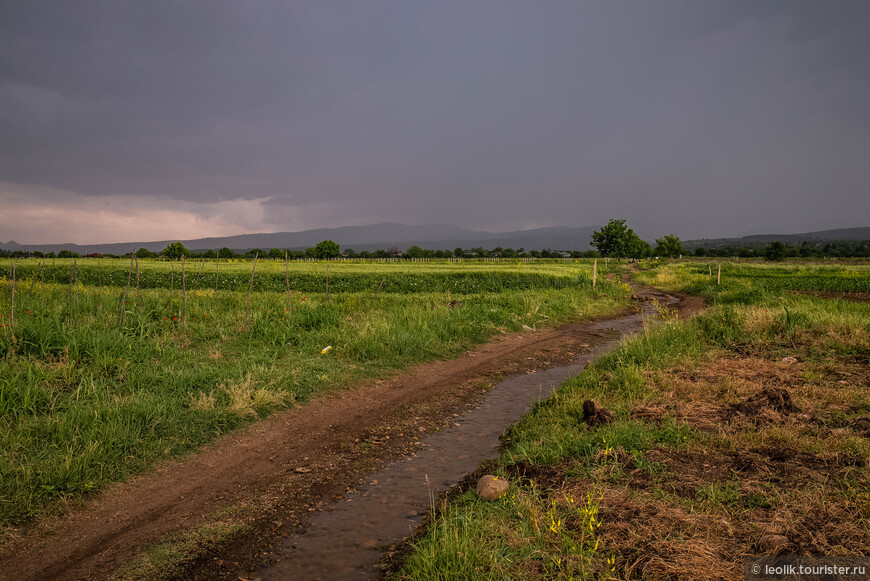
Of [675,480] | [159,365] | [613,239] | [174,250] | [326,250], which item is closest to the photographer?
[675,480]

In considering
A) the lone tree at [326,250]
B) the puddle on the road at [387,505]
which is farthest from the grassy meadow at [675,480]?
the lone tree at [326,250]

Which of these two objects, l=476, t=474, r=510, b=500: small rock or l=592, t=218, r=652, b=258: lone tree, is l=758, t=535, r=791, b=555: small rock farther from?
l=592, t=218, r=652, b=258: lone tree

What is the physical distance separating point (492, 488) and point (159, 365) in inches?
279

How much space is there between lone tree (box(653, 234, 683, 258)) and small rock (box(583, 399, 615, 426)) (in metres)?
121

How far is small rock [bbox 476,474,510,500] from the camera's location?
4871 millimetres

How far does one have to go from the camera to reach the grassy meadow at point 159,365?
18.8 feet

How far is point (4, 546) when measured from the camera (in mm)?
4363

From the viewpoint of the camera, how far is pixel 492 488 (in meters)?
4.92

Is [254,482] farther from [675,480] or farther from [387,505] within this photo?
[675,480]

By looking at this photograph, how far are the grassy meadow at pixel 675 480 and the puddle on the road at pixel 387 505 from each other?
0.40 meters

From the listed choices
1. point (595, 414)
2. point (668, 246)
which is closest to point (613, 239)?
point (668, 246)

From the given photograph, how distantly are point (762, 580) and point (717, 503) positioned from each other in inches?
40.8

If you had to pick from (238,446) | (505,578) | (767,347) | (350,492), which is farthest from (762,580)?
(767,347)

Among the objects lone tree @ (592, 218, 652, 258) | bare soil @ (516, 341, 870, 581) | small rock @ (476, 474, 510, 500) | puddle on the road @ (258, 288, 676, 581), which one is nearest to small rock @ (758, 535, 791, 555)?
bare soil @ (516, 341, 870, 581)
